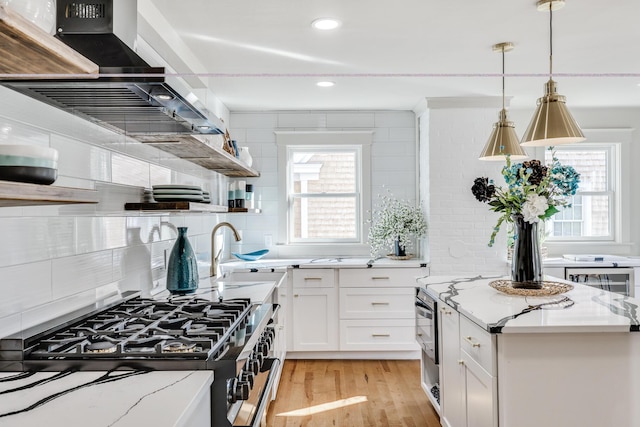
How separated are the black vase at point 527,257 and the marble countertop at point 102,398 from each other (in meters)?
1.82

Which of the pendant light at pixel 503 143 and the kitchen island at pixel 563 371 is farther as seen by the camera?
the pendant light at pixel 503 143

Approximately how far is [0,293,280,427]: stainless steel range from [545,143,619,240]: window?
13.2 feet

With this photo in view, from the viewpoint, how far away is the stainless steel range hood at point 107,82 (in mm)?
1445

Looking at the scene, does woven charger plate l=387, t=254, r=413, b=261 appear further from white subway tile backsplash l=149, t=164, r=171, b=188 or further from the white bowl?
the white bowl

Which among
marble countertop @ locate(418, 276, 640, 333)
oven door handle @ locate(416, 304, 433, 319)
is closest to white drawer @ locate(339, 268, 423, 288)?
oven door handle @ locate(416, 304, 433, 319)

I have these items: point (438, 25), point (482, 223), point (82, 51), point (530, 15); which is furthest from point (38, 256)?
point (482, 223)

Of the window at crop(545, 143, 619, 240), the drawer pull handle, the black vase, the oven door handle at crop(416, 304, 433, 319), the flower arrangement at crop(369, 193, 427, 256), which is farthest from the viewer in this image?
the window at crop(545, 143, 619, 240)

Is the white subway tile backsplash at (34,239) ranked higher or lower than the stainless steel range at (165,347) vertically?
higher

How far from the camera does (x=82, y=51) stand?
1.61 m

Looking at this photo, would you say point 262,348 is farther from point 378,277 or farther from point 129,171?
point 378,277

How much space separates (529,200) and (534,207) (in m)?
0.05

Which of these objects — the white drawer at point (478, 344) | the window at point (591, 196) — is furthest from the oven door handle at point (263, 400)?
the window at point (591, 196)

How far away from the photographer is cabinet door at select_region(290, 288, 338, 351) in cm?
425

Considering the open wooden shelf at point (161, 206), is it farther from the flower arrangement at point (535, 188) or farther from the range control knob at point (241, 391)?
the flower arrangement at point (535, 188)
